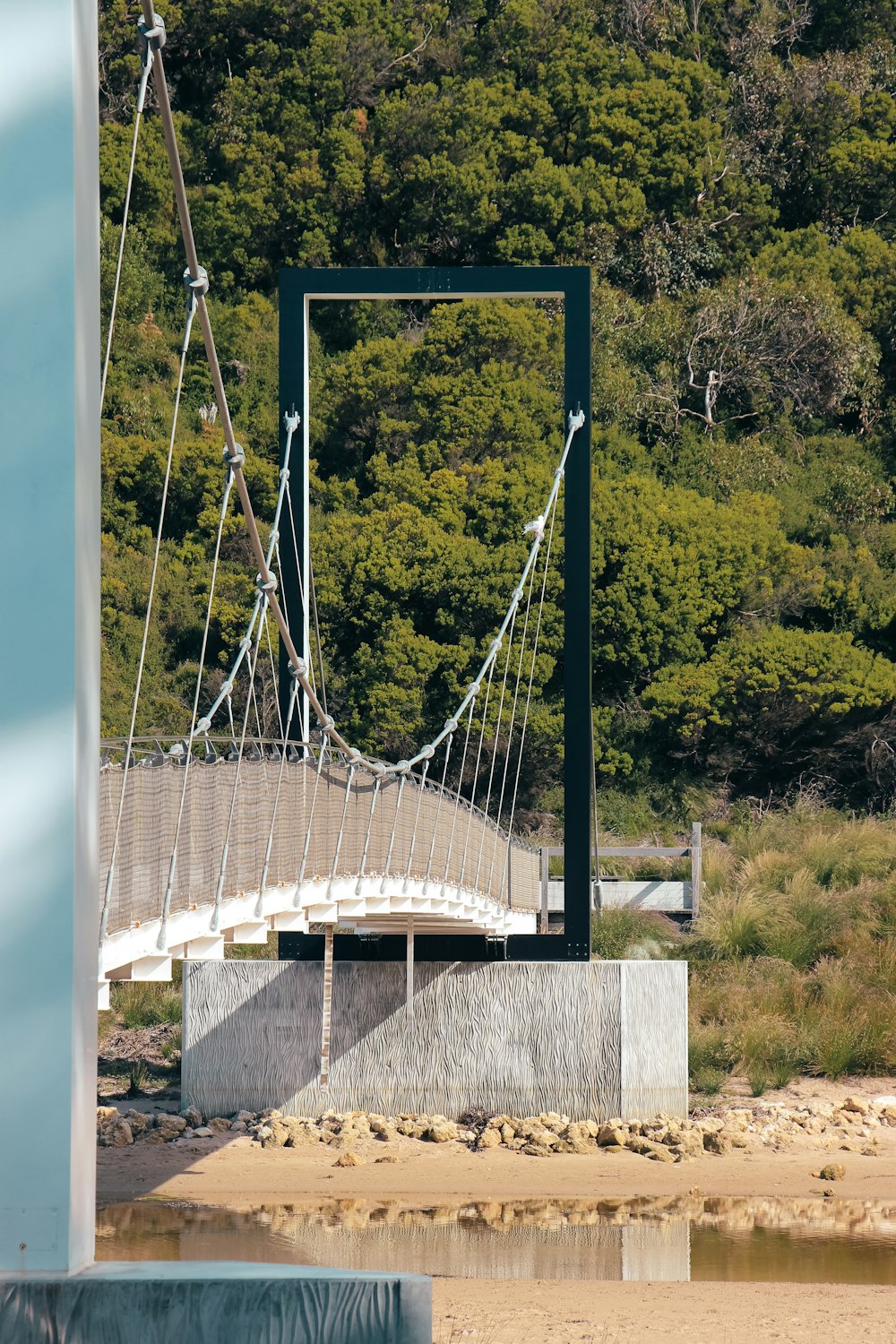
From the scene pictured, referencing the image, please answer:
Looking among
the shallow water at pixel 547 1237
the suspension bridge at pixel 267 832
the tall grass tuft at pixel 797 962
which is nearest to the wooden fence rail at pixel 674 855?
the tall grass tuft at pixel 797 962

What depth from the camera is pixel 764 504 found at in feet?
88.1

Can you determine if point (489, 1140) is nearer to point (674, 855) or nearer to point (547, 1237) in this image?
point (547, 1237)

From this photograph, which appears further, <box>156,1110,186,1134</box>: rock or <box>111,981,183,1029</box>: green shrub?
<box>111,981,183,1029</box>: green shrub

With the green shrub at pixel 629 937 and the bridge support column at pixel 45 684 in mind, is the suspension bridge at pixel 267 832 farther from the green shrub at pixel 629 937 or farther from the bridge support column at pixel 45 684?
the bridge support column at pixel 45 684

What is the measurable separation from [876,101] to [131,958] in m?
29.2

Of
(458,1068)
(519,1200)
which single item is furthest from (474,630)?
(519,1200)

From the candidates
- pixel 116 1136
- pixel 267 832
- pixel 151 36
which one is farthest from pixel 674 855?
pixel 151 36

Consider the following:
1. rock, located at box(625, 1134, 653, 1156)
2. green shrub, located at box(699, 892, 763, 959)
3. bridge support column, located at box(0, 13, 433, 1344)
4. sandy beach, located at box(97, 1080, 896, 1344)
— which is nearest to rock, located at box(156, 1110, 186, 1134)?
sandy beach, located at box(97, 1080, 896, 1344)

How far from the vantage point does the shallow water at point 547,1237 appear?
30.5 feet

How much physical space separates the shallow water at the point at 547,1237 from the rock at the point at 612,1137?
1296 millimetres

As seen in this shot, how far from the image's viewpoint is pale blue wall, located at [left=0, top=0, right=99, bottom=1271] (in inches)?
80.0

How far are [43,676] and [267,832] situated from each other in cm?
615

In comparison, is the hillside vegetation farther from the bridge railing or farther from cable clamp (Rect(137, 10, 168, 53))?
cable clamp (Rect(137, 10, 168, 53))

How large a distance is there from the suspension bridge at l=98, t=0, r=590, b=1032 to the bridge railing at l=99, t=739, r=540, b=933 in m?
0.01
